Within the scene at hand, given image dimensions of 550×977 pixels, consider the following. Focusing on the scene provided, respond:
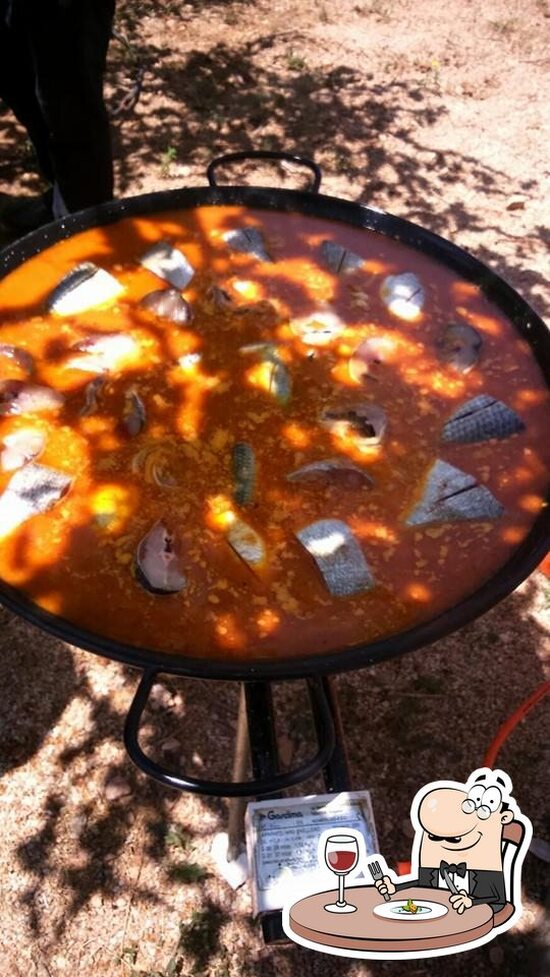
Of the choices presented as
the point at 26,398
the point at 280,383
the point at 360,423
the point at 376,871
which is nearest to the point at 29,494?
the point at 26,398

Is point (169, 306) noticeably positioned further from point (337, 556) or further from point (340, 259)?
point (337, 556)

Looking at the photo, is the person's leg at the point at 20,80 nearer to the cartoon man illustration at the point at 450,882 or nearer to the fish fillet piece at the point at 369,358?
the fish fillet piece at the point at 369,358

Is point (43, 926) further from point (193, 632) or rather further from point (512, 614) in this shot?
point (512, 614)

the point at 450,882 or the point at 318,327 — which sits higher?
the point at 318,327

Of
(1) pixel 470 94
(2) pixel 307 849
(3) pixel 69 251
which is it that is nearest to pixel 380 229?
(3) pixel 69 251

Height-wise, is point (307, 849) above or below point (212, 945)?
above
